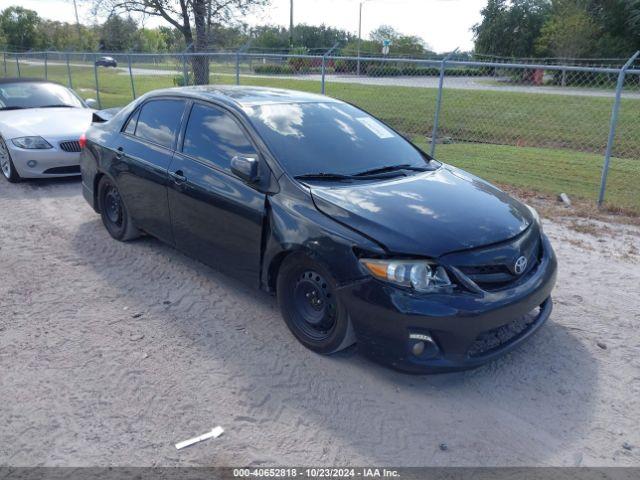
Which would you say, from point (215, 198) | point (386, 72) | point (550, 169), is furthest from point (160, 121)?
point (386, 72)

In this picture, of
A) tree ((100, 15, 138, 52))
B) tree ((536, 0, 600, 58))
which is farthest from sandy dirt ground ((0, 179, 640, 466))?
tree ((536, 0, 600, 58))

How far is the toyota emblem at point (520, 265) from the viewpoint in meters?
3.44

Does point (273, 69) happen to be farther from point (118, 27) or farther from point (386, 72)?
point (118, 27)

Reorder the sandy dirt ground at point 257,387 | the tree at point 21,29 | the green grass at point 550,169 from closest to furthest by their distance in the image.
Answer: the sandy dirt ground at point 257,387, the green grass at point 550,169, the tree at point 21,29

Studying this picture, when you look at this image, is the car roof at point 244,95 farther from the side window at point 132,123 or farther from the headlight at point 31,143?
the headlight at point 31,143

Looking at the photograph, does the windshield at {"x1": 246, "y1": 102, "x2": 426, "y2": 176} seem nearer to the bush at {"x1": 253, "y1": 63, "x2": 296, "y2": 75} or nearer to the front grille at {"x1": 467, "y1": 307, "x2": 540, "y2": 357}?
the front grille at {"x1": 467, "y1": 307, "x2": 540, "y2": 357}

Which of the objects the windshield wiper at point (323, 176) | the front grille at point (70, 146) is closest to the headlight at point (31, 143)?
the front grille at point (70, 146)

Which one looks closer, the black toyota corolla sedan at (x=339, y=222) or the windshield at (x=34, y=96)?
the black toyota corolla sedan at (x=339, y=222)

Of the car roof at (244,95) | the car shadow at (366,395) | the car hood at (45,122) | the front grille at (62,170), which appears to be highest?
the car roof at (244,95)

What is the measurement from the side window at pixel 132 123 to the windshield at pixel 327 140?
156 centimetres

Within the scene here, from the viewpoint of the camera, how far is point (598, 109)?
53.7ft

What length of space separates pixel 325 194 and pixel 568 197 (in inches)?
210

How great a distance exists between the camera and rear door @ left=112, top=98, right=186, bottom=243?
4.80 metres

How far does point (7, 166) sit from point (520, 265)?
7.34 meters
